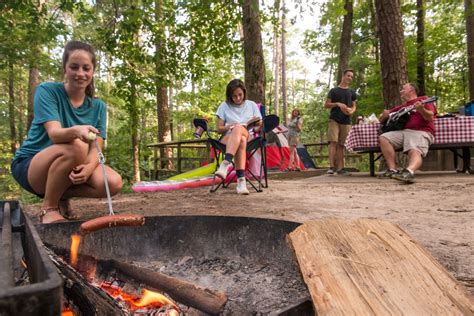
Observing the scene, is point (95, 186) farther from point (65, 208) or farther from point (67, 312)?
point (67, 312)

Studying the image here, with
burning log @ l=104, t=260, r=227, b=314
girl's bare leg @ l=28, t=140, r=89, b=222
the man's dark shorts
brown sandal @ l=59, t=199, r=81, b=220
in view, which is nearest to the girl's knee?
girl's bare leg @ l=28, t=140, r=89, b=222

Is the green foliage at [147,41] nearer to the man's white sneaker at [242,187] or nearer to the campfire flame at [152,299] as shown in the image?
the man's white sneaker at [242,187]

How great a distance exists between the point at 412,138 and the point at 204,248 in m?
4.01

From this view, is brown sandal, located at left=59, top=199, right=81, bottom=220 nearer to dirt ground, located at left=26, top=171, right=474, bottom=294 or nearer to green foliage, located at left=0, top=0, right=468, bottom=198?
dirt ground, located at left=26, top=171, right=474, bottom=294

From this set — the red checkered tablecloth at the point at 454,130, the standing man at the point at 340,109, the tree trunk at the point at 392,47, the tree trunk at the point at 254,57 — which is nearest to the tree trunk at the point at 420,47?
the tree trunk at the point at 392,47

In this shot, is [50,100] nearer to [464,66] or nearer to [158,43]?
[158,43]

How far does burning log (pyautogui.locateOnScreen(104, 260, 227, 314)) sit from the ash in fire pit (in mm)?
232

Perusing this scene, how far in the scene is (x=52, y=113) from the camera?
2242 mm

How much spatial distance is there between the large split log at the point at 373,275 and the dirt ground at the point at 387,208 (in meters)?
0.22

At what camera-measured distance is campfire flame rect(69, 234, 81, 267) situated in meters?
1.78

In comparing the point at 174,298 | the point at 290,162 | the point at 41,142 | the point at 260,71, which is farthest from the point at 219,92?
the point at 174,298

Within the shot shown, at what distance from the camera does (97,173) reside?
2516 millimetres

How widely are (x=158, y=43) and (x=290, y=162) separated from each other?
13.0ft

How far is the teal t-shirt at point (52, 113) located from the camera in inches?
88.4
